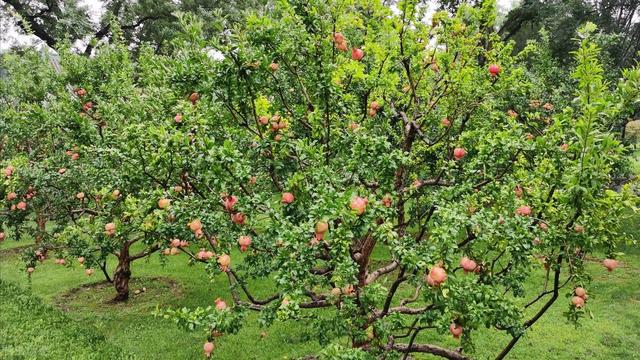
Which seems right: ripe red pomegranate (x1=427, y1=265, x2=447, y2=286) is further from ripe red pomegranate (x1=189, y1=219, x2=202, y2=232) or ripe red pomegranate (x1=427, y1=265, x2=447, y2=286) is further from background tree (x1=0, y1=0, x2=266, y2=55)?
background tree (x1=0, y1=0, x2=266, y2=55)

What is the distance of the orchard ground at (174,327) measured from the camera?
9070 mm

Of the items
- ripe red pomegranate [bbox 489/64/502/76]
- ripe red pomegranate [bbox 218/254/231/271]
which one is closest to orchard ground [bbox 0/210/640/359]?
ripe red pomegranate [bbox 218/254/231/271]

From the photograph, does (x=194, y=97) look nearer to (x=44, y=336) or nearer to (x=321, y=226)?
(x=321, y=226)

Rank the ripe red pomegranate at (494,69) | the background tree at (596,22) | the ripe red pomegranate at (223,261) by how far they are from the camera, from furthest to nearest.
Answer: the background tree at (596,22) < the ripe red pomegranate at (494,69) < the ripe red pomegranate at (223,261)

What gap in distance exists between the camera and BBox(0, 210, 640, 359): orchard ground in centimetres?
907

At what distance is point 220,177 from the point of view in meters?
4.87

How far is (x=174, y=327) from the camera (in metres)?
10.6

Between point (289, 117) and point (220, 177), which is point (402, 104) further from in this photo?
point (220, 177)

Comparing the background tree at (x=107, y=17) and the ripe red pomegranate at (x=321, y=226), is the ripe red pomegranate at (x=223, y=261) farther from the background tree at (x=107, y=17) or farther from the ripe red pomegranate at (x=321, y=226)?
the background tree at (x=107, y=17)

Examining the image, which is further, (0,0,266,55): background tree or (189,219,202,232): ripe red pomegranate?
(0,0,266,55): background tree

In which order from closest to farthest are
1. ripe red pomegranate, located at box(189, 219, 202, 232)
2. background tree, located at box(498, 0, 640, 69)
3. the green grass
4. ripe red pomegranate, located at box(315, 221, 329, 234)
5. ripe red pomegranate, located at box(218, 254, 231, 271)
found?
ripe red pomegranate, located at box(315, 221, 329, 234) → ripe red pomegranate, located at box(189, 219, 202, 232) → ripe red pomegranate, located at box(218, 254, 231, 271) → the green grass → background tree, located at box(498, 0, 640, 69)

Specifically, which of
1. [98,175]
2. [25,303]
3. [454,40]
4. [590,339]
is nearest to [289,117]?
[454,40]

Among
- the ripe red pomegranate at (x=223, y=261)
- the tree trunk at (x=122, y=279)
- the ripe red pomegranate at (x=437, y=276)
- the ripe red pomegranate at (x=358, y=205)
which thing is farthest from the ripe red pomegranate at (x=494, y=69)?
the tree trunk at (x=122, y=279)

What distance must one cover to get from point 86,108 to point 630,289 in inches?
522
